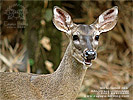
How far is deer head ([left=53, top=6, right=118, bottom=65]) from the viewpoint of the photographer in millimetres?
3639

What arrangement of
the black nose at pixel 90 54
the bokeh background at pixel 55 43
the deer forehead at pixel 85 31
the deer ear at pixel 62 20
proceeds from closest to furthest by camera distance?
the black nose at pixel 90 54
the deer forehead at pixel 85 31
the deer ear at pixel 62 20
the bokeh background at pixel 55 43

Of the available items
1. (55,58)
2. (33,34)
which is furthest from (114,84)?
(33,34)

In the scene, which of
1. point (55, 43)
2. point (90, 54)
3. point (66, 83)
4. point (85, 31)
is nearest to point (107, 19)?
point (85, 31)

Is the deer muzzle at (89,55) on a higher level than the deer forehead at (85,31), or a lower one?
lower

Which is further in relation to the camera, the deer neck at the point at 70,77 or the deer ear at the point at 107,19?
the deer ear at the point at 107,19

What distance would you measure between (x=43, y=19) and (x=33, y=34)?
32 centimetres

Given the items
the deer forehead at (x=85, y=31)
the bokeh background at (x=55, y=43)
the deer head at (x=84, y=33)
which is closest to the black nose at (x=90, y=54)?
the deer head at (x=84, y=33)

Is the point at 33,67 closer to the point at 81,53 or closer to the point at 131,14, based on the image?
the point at 81,53

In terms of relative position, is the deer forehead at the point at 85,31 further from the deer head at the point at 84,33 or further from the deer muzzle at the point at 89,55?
the deer muzzle at the point at 89,55

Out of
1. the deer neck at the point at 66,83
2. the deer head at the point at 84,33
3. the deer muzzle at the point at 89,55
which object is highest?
the deer head at the point at 84,33

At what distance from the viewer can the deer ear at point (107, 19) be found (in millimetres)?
4156

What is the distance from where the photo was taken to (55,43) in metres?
5.79

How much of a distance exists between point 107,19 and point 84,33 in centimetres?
57

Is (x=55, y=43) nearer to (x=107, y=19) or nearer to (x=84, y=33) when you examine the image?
(x=107, y=19)
